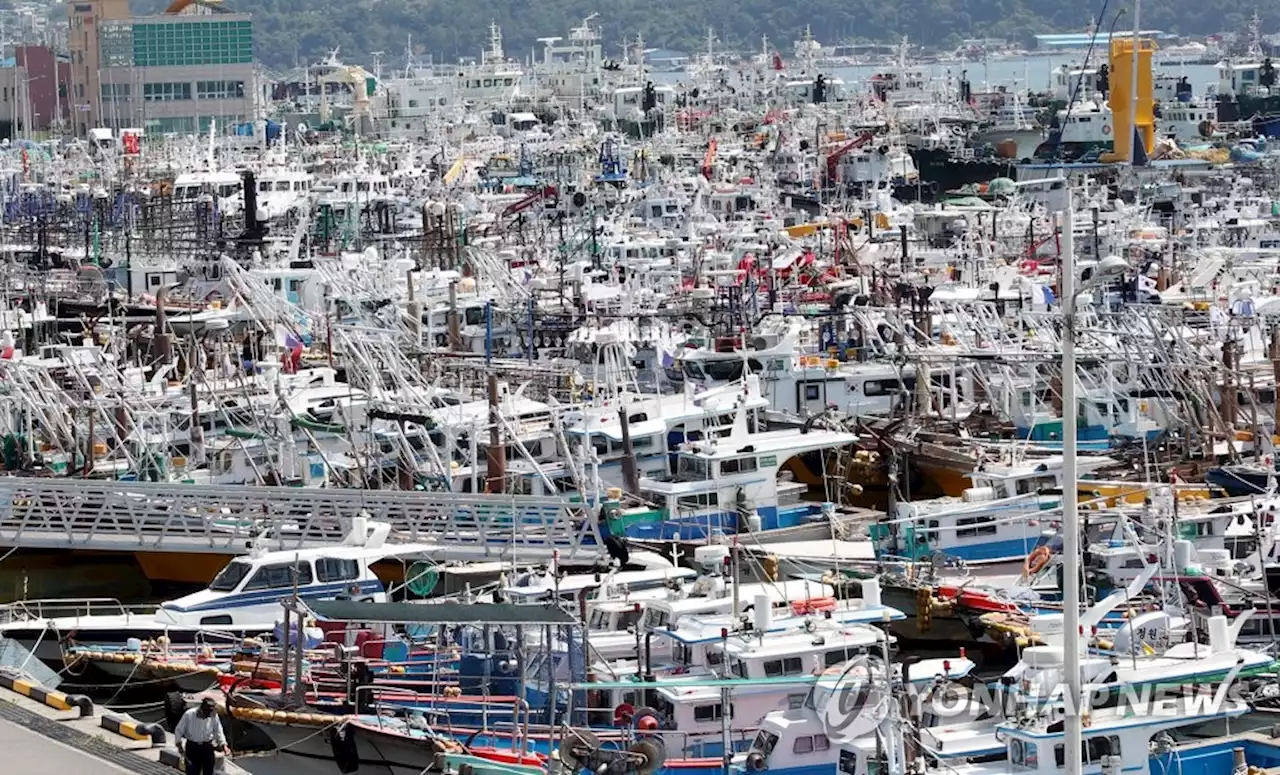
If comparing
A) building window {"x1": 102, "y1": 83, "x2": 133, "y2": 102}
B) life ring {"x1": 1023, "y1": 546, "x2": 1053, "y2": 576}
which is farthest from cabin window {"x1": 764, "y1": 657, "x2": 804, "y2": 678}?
building window {"x1": 102, "y1": 83, "x2": 133, "y2": 102}

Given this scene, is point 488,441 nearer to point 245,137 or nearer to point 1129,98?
point 1129,98

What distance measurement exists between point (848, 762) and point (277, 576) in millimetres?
5915

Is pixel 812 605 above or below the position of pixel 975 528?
above

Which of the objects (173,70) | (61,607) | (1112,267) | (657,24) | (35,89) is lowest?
(61,607)

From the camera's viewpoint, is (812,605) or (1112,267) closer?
(1112,267)

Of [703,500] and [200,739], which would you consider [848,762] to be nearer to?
[200,739]

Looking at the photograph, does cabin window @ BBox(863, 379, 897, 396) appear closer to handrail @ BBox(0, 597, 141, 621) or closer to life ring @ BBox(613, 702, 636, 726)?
handrail @ BBox(0, 597, 141, 621)

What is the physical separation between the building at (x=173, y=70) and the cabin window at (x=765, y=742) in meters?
69.5

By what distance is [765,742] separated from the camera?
14.7m

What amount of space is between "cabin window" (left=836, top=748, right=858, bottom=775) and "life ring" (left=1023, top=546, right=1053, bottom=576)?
531 centimetres

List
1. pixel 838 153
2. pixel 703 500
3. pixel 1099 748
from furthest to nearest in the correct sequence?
1. pixel 838 153
2. pixel 703 500
3. pixel 1099 748

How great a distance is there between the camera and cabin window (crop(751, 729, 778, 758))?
14.6 meters

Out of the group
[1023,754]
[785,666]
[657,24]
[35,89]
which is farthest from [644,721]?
[657,24]

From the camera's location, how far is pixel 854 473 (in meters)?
24.4
